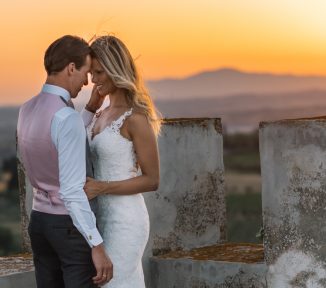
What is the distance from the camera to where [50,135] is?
134 inches

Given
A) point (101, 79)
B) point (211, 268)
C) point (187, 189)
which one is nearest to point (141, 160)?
point (101, 79)

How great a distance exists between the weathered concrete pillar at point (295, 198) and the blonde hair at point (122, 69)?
0.73 metres

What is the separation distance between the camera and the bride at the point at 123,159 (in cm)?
369

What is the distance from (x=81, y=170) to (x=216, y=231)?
199cm

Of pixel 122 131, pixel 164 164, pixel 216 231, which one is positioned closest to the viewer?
pixel 122 131

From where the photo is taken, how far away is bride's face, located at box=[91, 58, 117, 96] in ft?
12.0

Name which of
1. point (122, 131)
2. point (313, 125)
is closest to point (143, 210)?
point (122, 131)

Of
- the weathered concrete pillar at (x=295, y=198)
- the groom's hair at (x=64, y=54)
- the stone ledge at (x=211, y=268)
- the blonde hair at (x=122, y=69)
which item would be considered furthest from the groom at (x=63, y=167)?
the stone ledge at (x=211, y=268)

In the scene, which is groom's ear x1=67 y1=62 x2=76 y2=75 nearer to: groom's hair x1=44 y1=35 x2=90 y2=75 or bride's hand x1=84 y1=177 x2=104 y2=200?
groom's hair x1=44 y1=35 x2=90 y2=75

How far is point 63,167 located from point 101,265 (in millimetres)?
413

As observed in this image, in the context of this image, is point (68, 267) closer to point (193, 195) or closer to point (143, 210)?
point (143, 210)

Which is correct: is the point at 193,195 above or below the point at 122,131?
below

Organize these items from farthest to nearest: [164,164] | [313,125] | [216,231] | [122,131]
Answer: [216,231], [164,164], [313,125], [122,131]

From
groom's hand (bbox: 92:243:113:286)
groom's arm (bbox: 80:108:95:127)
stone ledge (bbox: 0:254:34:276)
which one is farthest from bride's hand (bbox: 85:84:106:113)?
stone ledge (bbox: 0:254:34:276)
